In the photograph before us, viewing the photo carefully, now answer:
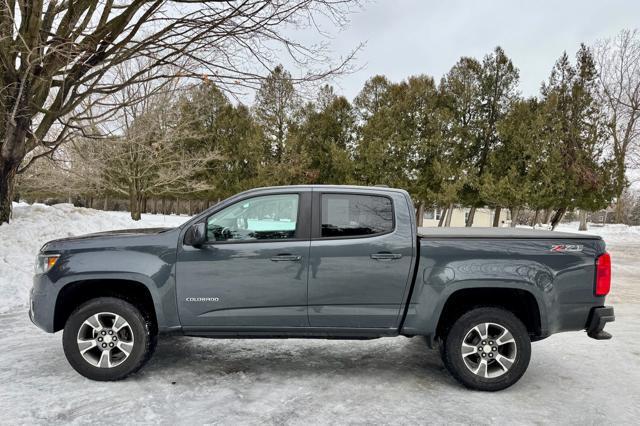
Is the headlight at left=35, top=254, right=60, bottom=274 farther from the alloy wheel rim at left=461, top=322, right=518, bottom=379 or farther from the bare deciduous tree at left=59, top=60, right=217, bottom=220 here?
the bare deciduous tree at left=59, top=60, right=217, bottom=220

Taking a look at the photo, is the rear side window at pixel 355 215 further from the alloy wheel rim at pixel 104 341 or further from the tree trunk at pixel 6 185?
the tree trunk at pixel 6 185

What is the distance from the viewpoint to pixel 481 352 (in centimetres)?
403

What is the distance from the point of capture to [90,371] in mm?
4066

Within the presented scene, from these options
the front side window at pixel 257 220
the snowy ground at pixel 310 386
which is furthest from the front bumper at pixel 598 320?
the front side window at pixel 257 220

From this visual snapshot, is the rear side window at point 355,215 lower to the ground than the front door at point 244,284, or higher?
higher

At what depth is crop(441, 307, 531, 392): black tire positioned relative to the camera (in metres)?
3.98

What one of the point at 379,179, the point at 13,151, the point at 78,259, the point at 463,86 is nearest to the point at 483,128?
the point at 463,86

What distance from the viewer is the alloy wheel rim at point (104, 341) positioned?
4082 mm

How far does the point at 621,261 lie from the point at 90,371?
17.1 meters

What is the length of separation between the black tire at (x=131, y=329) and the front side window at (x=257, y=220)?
104 centimetres

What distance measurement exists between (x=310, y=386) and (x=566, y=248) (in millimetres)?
2708

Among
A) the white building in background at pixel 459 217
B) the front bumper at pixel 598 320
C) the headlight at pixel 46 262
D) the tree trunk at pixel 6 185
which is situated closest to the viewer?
the front bumper at pixel 598 320

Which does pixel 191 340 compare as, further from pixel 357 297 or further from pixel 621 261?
pixel 621 261

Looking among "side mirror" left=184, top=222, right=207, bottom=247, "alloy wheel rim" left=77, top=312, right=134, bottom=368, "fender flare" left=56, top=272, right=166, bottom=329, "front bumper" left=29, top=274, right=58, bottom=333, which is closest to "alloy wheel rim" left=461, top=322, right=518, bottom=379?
"side mirror" left=184, top=222, right=207, bottom=247
